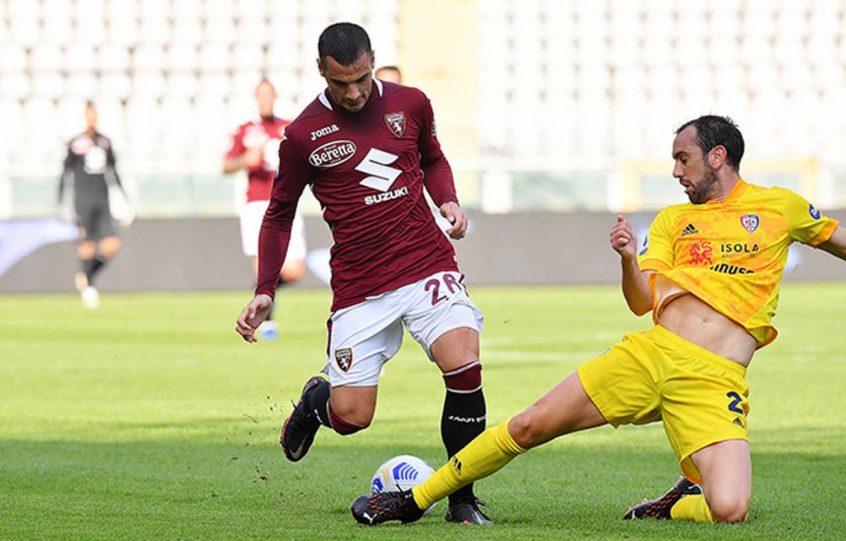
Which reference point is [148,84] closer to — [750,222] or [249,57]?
[249,57]

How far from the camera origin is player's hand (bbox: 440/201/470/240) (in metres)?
5.09

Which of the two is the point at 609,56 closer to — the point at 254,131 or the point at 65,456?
the point at 254,131

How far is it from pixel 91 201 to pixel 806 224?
16.7m

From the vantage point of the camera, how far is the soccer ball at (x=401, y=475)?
16.9ft

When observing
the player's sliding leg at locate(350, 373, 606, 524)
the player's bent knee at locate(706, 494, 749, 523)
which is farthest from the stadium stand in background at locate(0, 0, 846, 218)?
the player's bent knee at locate(706, 494, 749, 523)

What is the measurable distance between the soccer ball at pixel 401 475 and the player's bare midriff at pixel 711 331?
1.10m

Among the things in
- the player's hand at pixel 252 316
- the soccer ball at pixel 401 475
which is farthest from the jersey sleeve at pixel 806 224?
the player's hand at pixel 252 316

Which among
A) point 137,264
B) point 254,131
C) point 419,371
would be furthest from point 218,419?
point 137,264

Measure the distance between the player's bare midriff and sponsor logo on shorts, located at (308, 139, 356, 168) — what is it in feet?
4.63

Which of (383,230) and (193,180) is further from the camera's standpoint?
(193,180)

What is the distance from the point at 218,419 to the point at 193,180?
52.1ft

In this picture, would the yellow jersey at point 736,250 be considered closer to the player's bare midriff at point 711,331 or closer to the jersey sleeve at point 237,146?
the player's bare midriff at point 711,331

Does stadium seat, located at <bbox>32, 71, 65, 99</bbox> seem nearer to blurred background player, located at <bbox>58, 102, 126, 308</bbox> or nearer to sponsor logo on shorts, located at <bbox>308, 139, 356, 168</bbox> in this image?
blurred background player, located at <bbox>58, 102, 126, 308</bbox>

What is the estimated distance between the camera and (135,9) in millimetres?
37719
